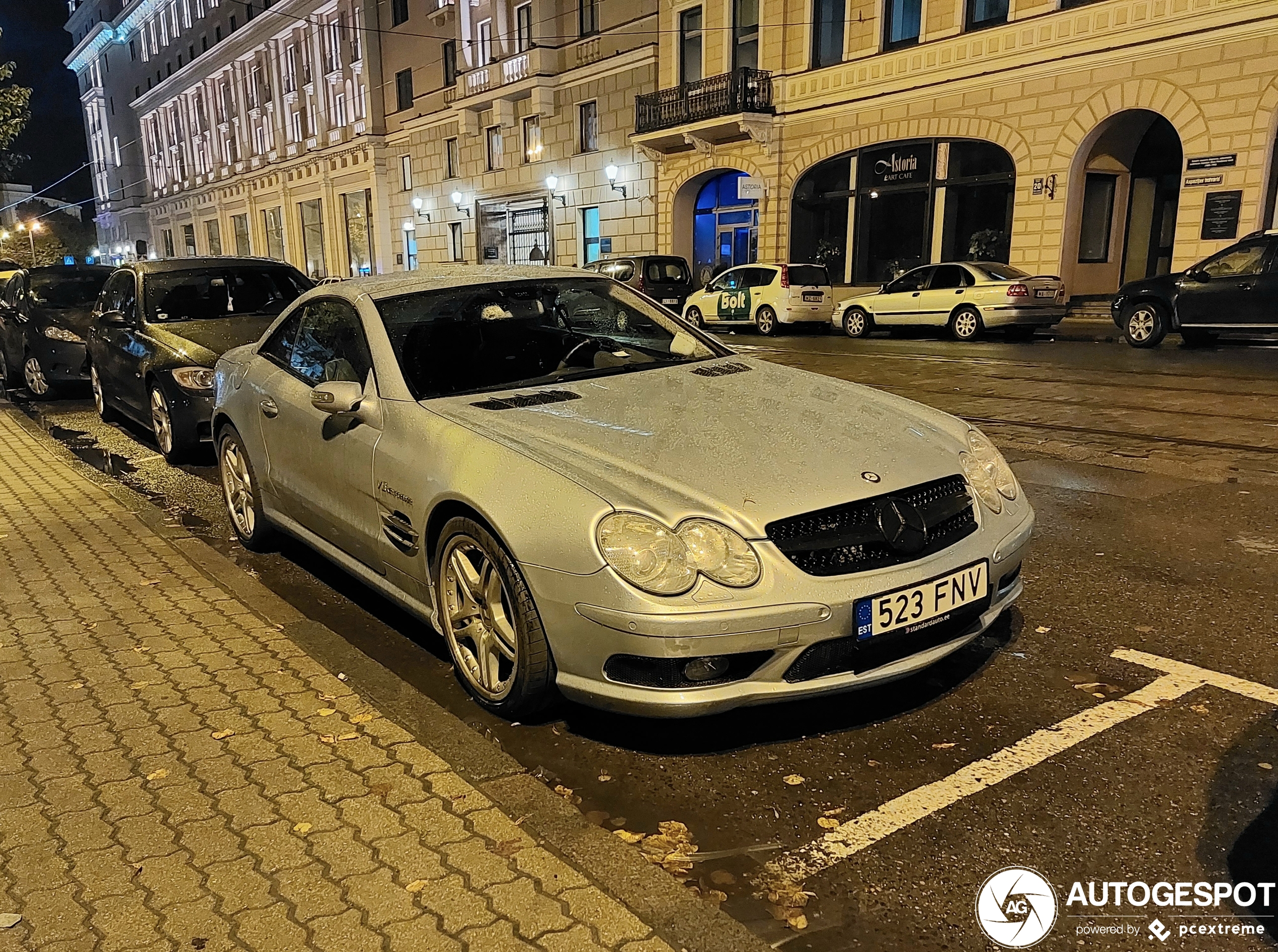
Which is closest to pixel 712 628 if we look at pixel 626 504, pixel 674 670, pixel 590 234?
pixel 674 670

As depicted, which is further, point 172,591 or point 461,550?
point 172,591

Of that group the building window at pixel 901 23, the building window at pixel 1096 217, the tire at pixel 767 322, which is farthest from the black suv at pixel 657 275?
the building window at pixel 1096 217

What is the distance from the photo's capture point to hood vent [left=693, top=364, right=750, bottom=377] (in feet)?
13.8

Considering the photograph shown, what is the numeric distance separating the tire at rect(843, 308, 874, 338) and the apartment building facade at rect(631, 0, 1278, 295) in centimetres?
439

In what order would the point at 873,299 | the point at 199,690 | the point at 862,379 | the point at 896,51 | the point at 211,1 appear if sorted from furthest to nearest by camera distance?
the point at 211,1 → the point at 896,51 → the point at 873,299 → the point at 862,379 → the point at 199,690

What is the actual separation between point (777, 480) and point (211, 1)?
66432mm

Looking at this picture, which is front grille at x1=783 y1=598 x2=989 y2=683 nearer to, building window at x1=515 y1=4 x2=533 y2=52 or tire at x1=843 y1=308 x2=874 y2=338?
tire at x1=843 y1=308 x2=874 y2=338

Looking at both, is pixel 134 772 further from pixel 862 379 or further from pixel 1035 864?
pixel 862 379

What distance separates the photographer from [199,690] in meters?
3.57

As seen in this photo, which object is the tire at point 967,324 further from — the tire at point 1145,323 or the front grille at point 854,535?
the front grille at point 854,535

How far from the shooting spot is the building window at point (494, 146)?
3566 cm

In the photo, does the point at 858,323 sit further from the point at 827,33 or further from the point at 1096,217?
the point at 827,33

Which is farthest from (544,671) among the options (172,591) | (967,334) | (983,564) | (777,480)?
(967,334)

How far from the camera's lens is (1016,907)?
231 centimetres
